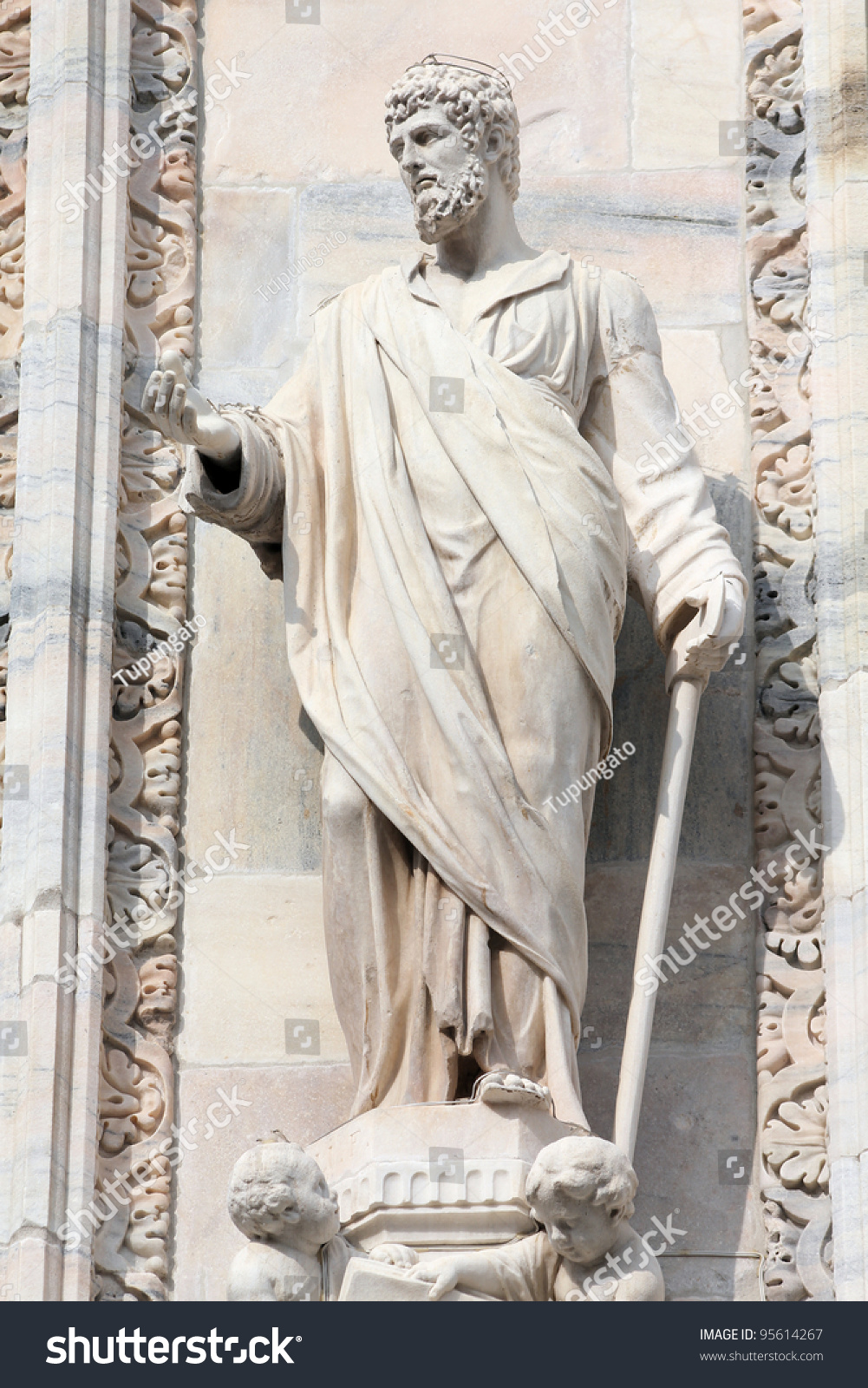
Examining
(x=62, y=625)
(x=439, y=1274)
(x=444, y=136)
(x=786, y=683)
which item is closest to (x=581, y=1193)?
(x=439, y=1274)

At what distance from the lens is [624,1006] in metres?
6.91

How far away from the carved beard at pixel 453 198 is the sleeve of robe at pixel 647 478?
340 millimetres

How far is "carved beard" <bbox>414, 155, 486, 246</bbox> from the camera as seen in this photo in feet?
22.8

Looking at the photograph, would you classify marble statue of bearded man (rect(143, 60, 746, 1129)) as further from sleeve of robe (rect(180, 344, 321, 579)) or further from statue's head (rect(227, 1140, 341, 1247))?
statue's head (rect(227, 1140, 341, 1247))

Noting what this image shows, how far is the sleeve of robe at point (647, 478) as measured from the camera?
269 inches

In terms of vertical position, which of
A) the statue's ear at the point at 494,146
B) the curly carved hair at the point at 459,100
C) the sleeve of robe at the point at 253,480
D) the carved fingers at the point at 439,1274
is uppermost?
the curly carved hair at the point at 459,100

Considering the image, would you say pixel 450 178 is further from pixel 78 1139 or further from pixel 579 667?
pixel 78 1139

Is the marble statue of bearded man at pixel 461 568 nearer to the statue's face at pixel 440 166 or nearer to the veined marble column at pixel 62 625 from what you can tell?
the statue's face at pixel 440 166

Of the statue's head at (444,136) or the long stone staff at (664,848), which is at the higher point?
the statue's head at (444,136)

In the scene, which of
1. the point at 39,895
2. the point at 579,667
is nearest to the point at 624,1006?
the point at 579,667

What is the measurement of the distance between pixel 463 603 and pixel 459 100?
1.14 m

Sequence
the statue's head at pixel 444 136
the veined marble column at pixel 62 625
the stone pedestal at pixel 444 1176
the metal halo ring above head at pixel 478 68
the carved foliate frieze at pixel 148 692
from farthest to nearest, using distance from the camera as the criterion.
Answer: the metal halo ring above head at pixel 478 68 → the statue's head at pixel 444 136 → the carved foliate frieze at pixel 148 692 → the veined marble column at pixel 62 625 → the stone pedestal at pixel 444 1176

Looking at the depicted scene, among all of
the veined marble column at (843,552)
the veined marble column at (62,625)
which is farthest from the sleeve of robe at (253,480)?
the veined marble column at (843,552)

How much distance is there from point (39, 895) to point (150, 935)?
0.91 feet
